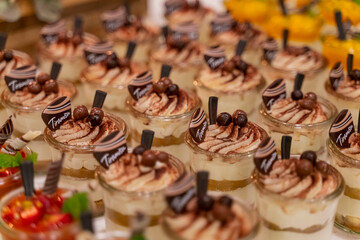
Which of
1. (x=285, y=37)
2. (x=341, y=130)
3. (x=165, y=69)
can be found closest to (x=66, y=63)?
(x=165, y=69)

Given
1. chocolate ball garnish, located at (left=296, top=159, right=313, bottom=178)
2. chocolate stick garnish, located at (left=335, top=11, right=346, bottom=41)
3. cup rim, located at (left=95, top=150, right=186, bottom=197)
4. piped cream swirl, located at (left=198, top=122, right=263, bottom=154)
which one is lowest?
cup rim, located at (left=95, top=150, right=186, bottom=197)

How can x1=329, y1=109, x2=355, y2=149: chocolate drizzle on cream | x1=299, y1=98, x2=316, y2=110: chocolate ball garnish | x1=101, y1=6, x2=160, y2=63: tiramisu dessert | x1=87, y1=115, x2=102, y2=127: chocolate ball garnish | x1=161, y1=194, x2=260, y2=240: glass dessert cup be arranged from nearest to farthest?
1. x1=161, y1=194, x2=260, y2=240: glass dessert cup
2. x1=329, y1=109, x2=355, y2=149: chocolate drizzle on cream
3. x1=87, y1=115, x2=102, y2=127: chocolate ball garnish
4. x1=299, y1=98, x2=316, y2=110: chocolate ball garnish
5. x1=101, y1=6, x2=160, y2=63: tiramisu dessert

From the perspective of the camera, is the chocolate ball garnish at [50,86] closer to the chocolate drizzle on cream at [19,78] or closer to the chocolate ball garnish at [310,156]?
the chocolate drizzle on cream at [19,78]

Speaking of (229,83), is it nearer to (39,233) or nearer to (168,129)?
(168,129)

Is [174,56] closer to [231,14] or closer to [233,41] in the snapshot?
[233,41]

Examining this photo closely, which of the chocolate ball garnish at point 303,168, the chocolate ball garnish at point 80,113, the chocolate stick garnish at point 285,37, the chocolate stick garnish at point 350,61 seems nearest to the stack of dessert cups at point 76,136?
the chocolate ball garnish at point 80,113

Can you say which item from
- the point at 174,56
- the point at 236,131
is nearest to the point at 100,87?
the point at 174,56

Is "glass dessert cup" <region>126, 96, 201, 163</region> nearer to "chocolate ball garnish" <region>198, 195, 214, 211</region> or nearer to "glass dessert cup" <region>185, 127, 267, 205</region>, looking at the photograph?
"glass dessert cup" <region>185, 127, 267, 205</region>

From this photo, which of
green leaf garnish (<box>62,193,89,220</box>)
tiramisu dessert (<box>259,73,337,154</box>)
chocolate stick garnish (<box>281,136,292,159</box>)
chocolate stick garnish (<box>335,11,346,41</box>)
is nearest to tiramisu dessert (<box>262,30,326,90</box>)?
chocolate stick garnish (<box>335,11,346,41</box>)
